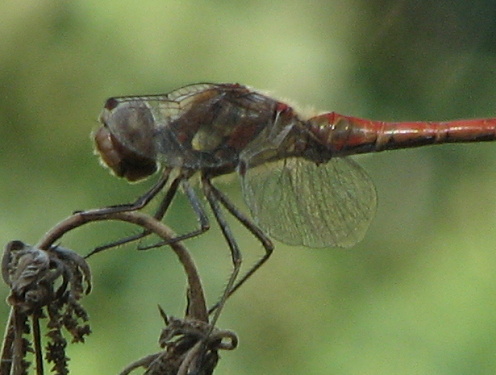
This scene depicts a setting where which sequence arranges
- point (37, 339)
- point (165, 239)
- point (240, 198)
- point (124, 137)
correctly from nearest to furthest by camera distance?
point (37, 339) → point (165, 239) → point (124, 137) → point (240, 198)

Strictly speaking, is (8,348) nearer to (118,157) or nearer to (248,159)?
(118,157)

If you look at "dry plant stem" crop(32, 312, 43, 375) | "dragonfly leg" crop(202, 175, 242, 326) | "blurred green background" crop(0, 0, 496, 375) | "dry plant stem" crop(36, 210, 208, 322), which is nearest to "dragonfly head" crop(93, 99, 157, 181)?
"dragonfly leg" crop(202, 175, 242, 326)

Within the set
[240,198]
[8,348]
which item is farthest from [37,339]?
[240,198]

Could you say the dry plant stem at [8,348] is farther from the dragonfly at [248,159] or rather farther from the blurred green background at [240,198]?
the blurred green background at [240,198]

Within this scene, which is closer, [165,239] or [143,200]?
[165,239]

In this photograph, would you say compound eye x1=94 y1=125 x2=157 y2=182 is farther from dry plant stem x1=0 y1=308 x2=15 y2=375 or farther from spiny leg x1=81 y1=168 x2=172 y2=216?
dry plant stem x1=0 y1=308 x2=15 y2=375

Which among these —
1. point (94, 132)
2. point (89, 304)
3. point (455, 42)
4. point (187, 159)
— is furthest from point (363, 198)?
point (455, 42)

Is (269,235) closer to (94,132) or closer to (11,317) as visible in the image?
(94,132)
